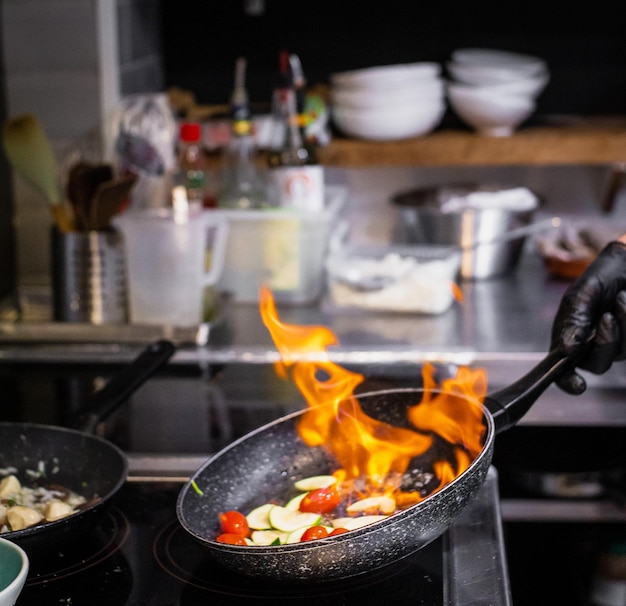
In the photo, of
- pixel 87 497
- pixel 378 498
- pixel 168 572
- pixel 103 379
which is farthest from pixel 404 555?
pixel 103 379

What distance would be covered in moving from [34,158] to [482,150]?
0.97 m

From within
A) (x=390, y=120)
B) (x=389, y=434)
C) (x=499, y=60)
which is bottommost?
(x=389, y=434)

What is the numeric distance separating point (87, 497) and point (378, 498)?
1.11ft

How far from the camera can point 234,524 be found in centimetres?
95

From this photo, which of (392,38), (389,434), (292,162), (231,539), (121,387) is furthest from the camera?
(392,38)

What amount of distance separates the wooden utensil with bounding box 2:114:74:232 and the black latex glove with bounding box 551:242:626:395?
95 centimetres

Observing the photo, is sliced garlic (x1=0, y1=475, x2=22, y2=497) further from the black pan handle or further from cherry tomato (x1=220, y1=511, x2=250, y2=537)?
cherry tomato (x1=220, y1=511, x2=250, y2=537)

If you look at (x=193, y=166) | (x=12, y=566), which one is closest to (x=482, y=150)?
(x=193, y=166)

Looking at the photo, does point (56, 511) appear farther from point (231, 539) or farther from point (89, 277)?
point (89, 277)

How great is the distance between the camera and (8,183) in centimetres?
205

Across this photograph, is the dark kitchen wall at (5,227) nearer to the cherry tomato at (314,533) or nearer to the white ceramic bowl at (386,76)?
the white ceramic bowl at (386,76)

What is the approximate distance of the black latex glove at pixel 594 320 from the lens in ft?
3.76

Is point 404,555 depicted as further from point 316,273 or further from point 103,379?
point 316,273

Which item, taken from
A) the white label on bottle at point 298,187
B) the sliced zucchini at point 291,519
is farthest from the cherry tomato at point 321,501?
the white label on bottle at point 298,187
